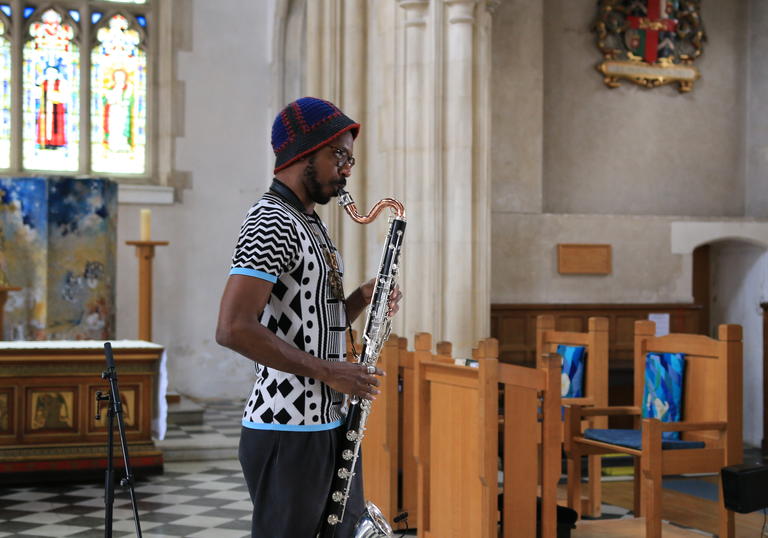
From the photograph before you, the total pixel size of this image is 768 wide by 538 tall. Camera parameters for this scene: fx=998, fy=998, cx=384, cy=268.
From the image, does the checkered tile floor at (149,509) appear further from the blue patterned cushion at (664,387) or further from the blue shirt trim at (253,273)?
the blue shirt trim at (253,273)

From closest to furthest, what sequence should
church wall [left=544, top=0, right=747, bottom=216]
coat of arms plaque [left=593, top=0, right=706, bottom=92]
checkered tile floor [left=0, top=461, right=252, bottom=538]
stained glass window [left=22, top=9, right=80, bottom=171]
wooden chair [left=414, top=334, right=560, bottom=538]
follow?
wooden chair [left=414, top=334, right=560, bottom=538]
checkered tile floor [left=0, top=461, right=252, bottom=538]
church wall [left=544, top=0, right=747, bottom=216]
coat of arms plaque [left=593, top=0, right=706, bottom=92]
stained glass window [left=22, top=9, right=80, bottom=171]

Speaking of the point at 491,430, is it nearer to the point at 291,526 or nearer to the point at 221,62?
the point at 291,526

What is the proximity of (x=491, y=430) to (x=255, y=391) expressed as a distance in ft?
6.64

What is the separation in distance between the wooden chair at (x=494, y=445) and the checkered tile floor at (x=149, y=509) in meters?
1.64

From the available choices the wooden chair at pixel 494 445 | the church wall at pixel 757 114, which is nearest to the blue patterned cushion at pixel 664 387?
the wooden chair at pixel 494 445

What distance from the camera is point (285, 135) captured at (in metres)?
2.32

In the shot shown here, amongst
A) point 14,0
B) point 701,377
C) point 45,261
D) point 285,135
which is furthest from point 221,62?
point 285,135

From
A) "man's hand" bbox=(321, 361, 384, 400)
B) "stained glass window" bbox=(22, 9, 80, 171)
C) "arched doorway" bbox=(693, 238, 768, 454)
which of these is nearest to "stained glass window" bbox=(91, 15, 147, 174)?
"stained glass window" bbox=(22, 9, 80, 171)

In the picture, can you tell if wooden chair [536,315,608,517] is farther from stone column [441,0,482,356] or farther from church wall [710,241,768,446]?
church wall [710,241,768,446]

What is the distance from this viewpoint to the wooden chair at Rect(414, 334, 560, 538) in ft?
13.5

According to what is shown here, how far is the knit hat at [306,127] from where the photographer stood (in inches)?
90.3

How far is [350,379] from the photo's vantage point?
219 centimetres

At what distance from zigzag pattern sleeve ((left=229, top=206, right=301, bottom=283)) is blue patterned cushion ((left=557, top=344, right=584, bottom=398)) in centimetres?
410

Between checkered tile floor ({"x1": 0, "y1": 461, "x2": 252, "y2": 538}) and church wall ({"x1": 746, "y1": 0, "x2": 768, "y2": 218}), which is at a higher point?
church wall ({"x1": 746, "y1": 0, "x2": 768, "y2": 218})
